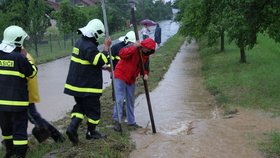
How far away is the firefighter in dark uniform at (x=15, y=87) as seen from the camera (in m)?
6.20

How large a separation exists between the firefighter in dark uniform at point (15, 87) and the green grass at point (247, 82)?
5891 mm

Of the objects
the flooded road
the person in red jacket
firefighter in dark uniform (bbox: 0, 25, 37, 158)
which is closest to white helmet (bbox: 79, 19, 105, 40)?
firefighter in dark uniform (bbox: 0, 25, 37, 158)

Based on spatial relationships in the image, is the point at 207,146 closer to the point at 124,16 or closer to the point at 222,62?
the point at 222,62

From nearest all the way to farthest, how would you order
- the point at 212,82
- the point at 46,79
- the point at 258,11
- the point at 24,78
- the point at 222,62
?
the point at 24,78, the point at 258,11, the point at 212,82, the point at 46,79, the point at 222,62

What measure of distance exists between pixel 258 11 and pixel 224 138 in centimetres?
494

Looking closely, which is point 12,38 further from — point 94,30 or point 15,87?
point 94,30

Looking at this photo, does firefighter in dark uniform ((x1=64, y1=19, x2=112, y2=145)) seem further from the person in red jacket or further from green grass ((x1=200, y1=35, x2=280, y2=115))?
green grass ((x1=200, y1=35, x2=280, y2=115))

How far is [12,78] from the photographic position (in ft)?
20.4

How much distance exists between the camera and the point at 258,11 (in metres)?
11.6

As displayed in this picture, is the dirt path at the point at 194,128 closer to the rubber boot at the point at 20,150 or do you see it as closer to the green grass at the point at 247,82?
the green grass at the point at 247,82

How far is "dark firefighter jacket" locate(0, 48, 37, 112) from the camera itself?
20.3 ft

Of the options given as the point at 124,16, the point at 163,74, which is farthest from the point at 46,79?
the point at 124,16

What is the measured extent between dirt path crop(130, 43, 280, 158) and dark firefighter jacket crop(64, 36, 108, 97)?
123cm

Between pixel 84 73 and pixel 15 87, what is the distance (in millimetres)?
1103
